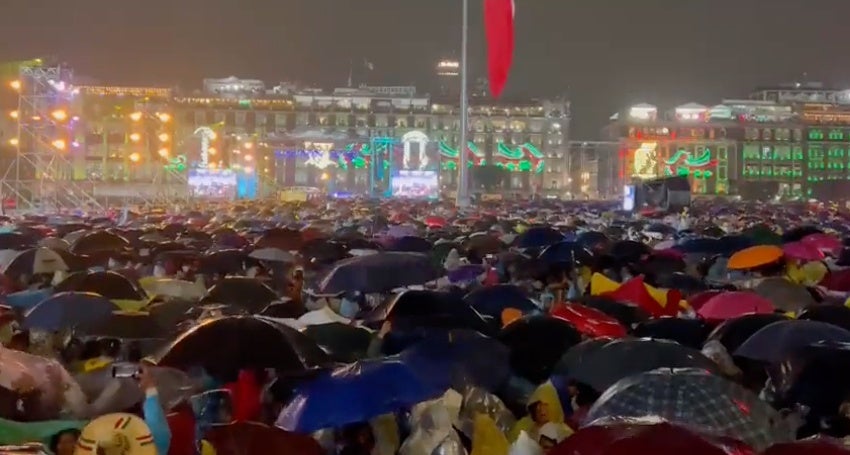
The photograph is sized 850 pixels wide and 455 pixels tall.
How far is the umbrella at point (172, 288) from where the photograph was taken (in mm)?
10969

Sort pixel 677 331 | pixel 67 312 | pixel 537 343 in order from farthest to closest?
1. pixel 67 312
2. pixel 677 331
3. pixel 537 343

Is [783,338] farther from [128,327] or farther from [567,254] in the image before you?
[567,254]

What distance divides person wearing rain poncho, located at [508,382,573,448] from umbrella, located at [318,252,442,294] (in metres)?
4.68

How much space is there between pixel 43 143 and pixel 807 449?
29030 millimetres

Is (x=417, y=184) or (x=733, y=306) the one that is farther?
(x=417, y=184)

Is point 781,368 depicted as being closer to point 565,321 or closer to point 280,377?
point 565,321

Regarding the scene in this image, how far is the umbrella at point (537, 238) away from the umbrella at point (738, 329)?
27.3 feet

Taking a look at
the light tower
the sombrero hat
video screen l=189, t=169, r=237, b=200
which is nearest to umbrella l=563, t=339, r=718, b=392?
the sombrero hat

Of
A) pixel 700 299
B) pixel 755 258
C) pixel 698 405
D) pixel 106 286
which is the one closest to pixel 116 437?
pixel 698 405

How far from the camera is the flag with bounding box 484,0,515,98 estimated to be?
1858 centimetres

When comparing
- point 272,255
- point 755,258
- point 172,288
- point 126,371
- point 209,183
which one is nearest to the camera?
point 126,371

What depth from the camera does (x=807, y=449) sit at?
14.0 feet

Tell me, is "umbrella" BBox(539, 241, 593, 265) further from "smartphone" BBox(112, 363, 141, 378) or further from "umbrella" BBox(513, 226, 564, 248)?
"smartphone" BBox(112, 363, 141, 378)

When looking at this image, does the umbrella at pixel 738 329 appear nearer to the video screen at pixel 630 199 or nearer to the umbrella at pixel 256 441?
the umbrella at pixel 256 441
